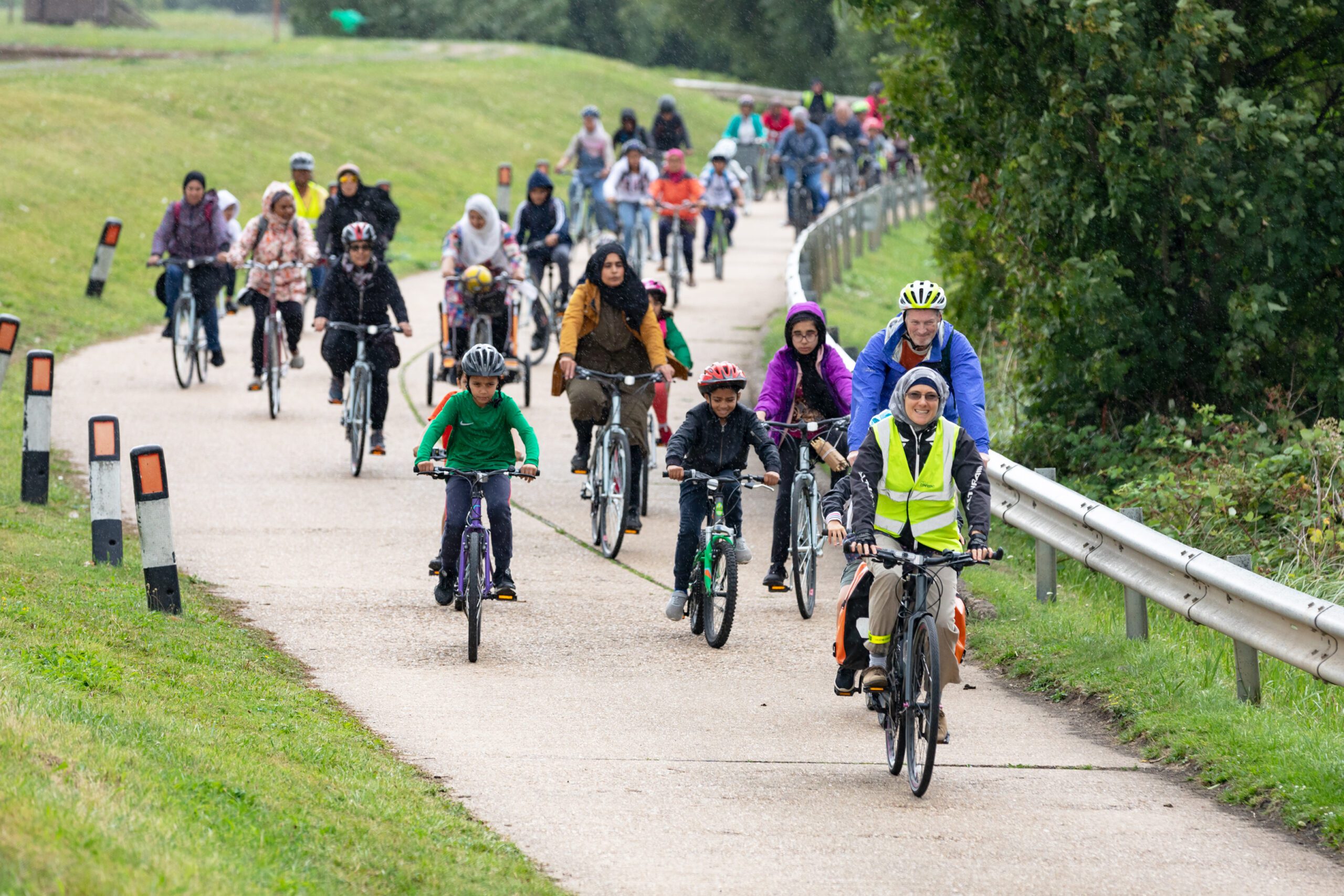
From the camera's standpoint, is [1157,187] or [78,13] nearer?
[1157,187]

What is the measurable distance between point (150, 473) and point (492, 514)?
5.87ft

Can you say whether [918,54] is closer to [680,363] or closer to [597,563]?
[680,363]

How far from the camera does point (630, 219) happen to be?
23875 mm

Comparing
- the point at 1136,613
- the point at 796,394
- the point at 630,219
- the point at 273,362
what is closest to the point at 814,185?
the point at 630,219

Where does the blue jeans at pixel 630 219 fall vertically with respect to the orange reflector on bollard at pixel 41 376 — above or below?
above

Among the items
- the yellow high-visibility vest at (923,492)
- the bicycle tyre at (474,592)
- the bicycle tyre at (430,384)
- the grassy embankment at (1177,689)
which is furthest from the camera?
the bicycle tyre at (430,384)

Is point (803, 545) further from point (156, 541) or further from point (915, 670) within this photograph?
point (156, 541)

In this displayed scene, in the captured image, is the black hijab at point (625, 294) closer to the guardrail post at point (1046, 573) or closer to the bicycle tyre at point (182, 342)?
the guardrail post at point (1046, 573)

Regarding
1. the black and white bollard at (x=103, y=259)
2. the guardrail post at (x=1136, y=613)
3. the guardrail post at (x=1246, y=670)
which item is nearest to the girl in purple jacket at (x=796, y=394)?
the guardrail post at (x=1136, y=613)

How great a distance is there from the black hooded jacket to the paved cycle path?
11.6ft

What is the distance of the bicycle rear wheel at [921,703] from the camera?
6.93 m

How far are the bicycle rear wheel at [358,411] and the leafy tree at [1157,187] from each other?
4.80 meters

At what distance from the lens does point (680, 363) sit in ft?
42.5

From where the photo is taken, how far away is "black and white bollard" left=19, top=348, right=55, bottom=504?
12164mm
